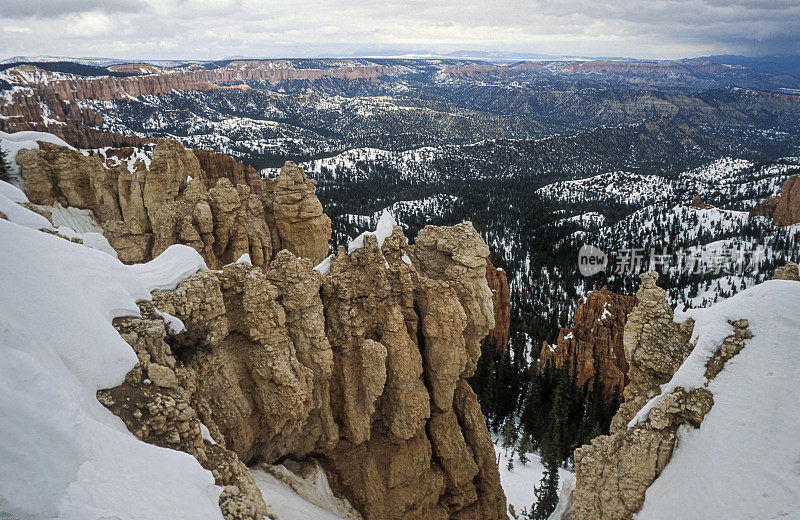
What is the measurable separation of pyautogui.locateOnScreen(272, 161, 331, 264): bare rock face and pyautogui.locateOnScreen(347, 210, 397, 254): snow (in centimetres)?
1015

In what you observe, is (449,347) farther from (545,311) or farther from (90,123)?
(90,123)

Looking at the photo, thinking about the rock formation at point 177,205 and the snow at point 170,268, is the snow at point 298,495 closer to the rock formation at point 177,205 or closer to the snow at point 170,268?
the snow at point 170,268

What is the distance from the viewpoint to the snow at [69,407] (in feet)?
16.8

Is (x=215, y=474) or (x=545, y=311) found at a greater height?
(x=215, y=474)

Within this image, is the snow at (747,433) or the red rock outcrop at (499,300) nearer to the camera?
the snow at (747,433)

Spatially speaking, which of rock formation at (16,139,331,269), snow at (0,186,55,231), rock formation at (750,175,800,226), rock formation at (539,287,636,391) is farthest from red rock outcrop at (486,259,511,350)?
rock formation at (750,175,800,226)

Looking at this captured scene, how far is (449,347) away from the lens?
47.1ft

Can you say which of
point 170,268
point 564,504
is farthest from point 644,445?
point 170,268

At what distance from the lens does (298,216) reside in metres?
25.4

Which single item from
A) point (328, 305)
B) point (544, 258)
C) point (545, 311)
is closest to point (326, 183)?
point (544, 258)

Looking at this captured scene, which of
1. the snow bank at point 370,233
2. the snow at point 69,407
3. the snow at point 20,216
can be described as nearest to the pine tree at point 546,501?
the snow bank at point 370,233

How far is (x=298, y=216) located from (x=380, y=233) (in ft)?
37.0

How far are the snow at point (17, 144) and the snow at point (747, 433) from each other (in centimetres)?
3260

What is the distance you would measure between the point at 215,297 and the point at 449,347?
750cm
